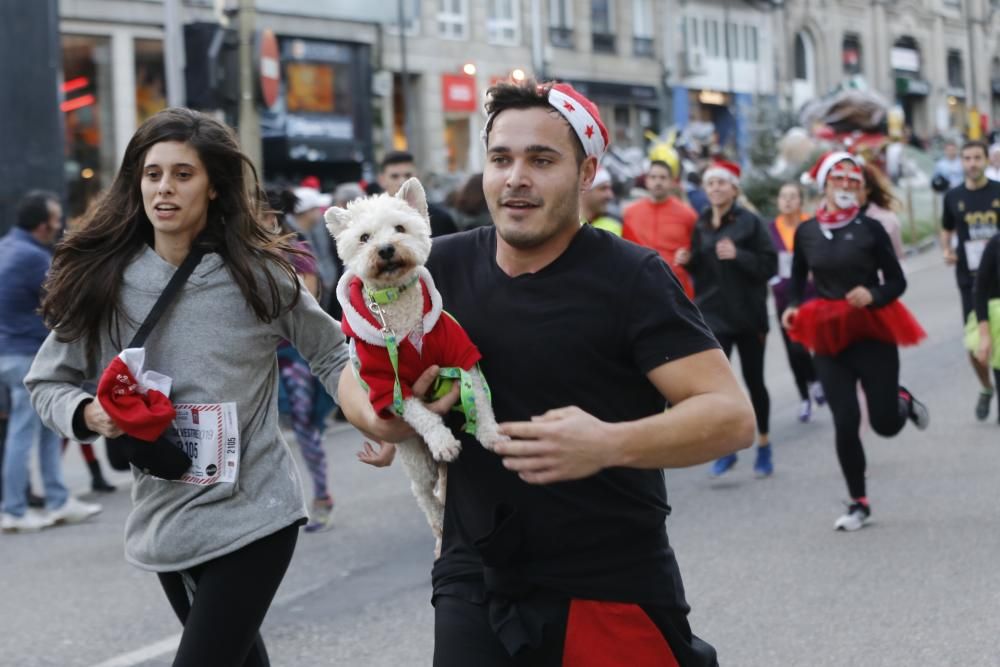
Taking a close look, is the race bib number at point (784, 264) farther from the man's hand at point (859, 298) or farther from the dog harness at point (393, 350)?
the dog harness at point (393, 350)

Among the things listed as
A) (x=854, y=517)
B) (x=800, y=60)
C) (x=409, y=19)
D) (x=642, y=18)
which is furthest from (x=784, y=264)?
(x=800, y=60)

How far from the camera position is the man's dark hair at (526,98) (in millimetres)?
3061

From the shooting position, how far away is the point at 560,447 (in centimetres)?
268

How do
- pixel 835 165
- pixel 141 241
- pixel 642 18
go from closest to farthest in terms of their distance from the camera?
pixel 141 241 < pixel 835 165 < pixel 642 18

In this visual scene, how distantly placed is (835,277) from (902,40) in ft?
186

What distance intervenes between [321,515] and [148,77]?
19.8 metres

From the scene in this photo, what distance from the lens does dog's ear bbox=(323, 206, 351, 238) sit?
3.35 m

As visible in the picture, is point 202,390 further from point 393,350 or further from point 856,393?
point 856,393

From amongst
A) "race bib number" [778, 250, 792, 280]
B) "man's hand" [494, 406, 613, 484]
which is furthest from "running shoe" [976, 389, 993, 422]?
"man's hand" [494, 406, 613, 484]

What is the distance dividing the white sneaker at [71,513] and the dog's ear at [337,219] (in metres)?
6.42

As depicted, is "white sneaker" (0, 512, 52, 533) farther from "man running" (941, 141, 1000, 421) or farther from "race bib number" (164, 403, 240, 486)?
"man running" (941, 141, 1000, 421)

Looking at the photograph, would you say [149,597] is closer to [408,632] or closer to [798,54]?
[408,632]

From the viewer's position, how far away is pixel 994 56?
69.2 metres

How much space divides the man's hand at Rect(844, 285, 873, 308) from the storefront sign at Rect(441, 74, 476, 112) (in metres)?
27.7
